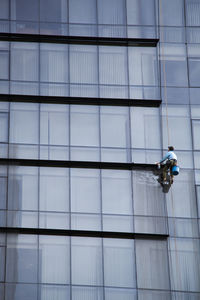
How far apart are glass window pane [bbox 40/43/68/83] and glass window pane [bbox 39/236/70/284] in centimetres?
681

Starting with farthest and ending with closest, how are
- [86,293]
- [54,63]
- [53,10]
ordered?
[53,10]
[54,63]
[86,293]

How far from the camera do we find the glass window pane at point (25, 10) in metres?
33.7

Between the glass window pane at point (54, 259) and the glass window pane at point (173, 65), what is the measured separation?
8083 millimetres

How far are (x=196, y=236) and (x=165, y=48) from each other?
8.20 m

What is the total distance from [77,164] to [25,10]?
284 inches

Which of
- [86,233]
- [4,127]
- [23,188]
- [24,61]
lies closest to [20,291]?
[86,233]

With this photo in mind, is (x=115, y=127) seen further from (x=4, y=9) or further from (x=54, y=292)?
(x=54, y=292)

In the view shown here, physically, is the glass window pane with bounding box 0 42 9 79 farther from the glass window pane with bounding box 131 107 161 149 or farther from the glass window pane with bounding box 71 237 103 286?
the glass window pane with bounding box 71 237 103 286

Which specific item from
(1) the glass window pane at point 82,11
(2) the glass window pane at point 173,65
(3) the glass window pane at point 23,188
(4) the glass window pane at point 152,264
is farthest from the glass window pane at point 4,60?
(4) the glass window pane at point 152,264

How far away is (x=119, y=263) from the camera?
101ft

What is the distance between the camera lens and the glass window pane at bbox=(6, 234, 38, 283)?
30.1 meters

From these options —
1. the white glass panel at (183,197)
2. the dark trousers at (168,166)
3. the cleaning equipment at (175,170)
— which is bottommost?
the white glass panel at (183,197)

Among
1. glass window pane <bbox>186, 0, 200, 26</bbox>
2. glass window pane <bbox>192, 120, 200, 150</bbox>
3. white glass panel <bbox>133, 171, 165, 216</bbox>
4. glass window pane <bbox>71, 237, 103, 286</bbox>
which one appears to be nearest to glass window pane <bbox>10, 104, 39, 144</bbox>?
white glass panel <bbox>133, 171, 165, 216</bbox>

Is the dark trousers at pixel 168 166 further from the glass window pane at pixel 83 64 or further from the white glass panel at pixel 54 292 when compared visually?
the white glass panel at pixel 54 292
